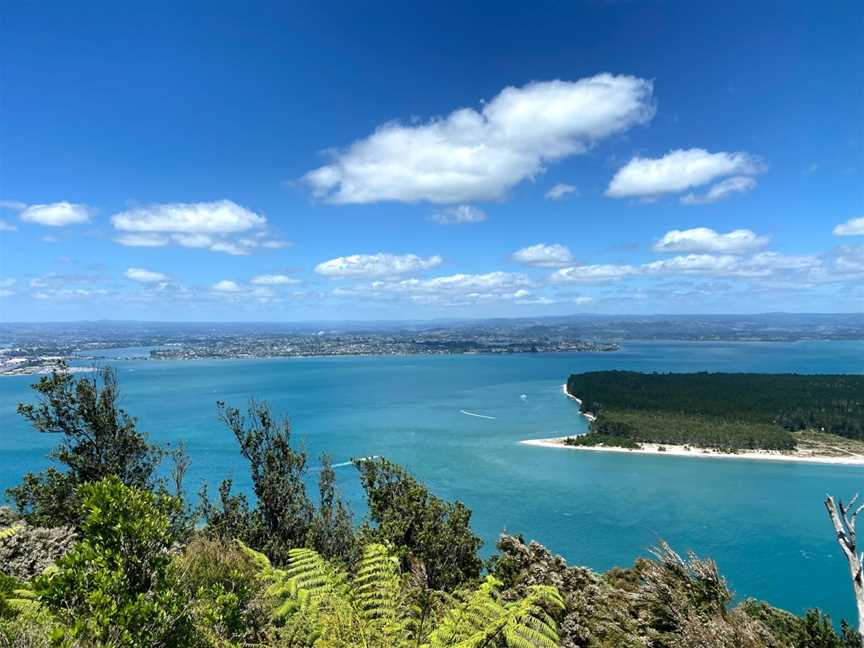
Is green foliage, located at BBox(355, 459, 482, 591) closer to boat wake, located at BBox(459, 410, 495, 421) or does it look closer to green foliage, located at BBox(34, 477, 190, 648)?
green foliage, located at BBox(34, 477, 190, 648)

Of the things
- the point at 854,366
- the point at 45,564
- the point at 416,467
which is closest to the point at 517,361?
the point at 854,366

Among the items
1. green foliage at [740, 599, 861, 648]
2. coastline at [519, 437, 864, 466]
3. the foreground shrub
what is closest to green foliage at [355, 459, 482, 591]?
green foliage at [740, 599, 861, 648]

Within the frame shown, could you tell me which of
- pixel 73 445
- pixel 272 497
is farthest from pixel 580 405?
pixel 73 445

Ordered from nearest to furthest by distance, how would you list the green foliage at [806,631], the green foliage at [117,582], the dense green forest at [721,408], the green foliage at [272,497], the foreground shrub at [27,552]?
1. the green foliage at [117,582]
2. the foreground shrub at [27,552]
3. the green foliage at [806,631]
4. the green foliage at [272,497]
5. the dense green forest at [721,408]

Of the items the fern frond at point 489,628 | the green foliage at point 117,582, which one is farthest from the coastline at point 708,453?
the green foliage at point 117,582

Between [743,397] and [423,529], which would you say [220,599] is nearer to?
[423,529]

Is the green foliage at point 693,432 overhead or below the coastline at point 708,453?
overhead

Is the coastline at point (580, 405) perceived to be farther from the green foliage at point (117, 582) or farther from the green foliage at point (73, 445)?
the green foliage at point (117, 582)

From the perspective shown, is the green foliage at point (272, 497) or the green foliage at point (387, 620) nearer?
the green foliage at point (387, 620)
